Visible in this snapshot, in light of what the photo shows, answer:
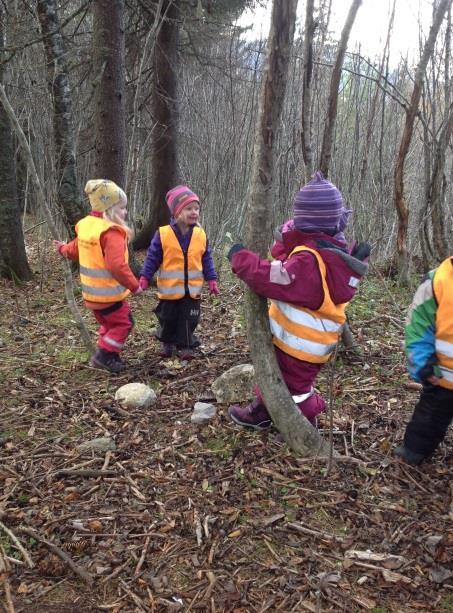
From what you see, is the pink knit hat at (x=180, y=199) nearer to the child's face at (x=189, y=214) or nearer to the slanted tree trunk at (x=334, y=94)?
the child's face at (x=189, y=214)

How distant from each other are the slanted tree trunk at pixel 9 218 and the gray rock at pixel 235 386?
14.9ft

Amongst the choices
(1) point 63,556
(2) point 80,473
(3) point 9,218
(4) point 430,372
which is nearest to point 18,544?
(1) point 63,556

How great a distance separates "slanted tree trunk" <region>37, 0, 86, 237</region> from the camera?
6.03 metres

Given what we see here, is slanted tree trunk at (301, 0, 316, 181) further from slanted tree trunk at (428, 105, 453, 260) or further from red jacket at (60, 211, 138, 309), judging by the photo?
slanted tree trunk at (428, 105, 453, 260)

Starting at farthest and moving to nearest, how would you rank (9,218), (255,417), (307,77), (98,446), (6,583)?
(9,218)
(307,77)
(255,417)
(98,446)
(6,583)

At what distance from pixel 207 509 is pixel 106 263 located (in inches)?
86.0

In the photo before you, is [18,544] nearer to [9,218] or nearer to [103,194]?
[103,194]

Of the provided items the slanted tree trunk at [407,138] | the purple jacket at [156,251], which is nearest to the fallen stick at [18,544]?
the purple jacket at [156,251]

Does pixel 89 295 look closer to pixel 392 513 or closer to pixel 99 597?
pixel 99 597

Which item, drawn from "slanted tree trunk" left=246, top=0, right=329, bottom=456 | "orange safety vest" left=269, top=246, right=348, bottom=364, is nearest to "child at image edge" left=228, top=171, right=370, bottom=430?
"orange safety vest" left=269, top=246, right=348, bottom=364

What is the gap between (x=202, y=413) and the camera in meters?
3.20

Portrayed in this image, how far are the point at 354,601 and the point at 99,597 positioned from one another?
1.02 meters

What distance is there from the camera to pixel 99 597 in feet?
6.16

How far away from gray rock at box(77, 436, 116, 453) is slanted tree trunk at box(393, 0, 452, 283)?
3.94 m
